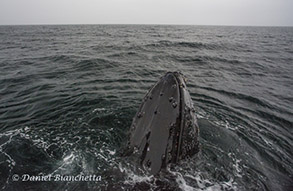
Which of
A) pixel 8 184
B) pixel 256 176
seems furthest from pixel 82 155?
pixel 256 176

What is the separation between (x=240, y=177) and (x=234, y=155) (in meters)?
0.88

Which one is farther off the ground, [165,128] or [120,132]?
[165,128]

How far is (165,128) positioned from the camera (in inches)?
140

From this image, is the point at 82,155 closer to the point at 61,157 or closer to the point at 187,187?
the point at 61,157

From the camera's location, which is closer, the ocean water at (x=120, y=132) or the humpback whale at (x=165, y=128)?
the humpback whale at (x=165, y=128)

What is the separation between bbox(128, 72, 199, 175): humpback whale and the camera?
3.55m

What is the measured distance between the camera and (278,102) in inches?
362

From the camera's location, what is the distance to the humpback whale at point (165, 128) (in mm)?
3549

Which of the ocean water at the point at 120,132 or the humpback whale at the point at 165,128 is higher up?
the humpback whale at the point at 165,128

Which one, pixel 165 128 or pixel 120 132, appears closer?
pixel 165 128

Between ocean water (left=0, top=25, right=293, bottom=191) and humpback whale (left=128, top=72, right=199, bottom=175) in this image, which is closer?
humpback whale (left=128, top=72, right=199, bottom=175)

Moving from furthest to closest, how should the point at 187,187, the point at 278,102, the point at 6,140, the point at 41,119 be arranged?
1. the point at 278,102
2. the point at 41,119
3. the point at 6,140
4. the point at 187,187

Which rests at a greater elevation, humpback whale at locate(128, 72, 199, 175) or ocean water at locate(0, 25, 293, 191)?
humpback whale at locate(128, 72, 199, 175)

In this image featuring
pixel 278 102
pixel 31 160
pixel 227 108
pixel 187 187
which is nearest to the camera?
pixel 187 187
